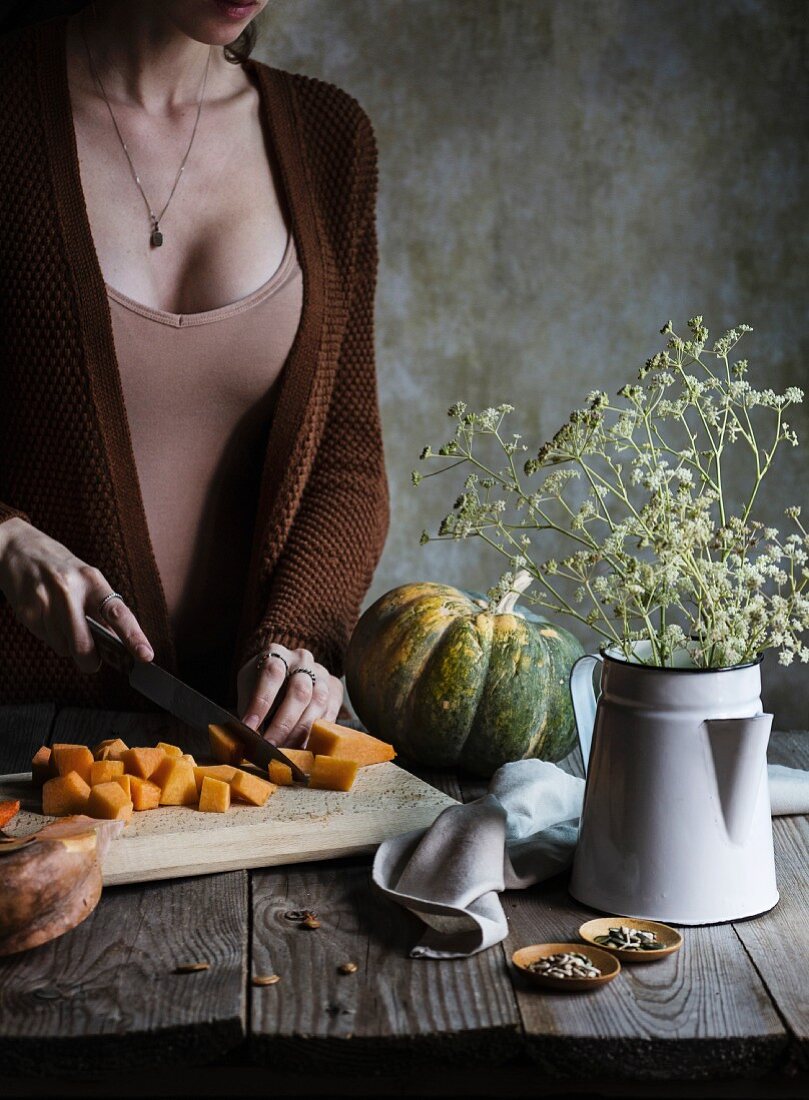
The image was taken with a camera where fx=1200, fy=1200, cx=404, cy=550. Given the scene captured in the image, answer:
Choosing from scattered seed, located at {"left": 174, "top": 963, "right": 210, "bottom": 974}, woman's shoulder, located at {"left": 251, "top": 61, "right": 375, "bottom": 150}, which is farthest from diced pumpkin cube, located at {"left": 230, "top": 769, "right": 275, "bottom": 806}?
woman's shoulder, located at {"left": 251, "top": 61, "right": 375, "bottom": 150}

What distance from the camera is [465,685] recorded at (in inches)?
61.0

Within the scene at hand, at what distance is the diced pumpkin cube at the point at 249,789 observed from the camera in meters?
1.31

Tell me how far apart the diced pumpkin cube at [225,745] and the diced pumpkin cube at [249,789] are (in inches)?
4.4

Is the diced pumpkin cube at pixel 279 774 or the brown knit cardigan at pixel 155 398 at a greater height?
the brown knit cardigan at pixel 155 398

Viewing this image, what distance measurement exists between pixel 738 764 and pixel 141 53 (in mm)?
1437

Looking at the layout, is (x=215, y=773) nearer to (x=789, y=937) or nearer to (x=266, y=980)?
(x=266, y=980)

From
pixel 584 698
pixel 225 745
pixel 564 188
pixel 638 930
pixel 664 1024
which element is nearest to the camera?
pixel 664 1024

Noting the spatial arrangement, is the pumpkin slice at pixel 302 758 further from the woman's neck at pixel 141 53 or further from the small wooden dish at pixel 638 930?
the woman's neck at pixel 141 53

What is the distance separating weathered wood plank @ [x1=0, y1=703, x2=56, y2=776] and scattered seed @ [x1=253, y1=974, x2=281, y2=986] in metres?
0.66

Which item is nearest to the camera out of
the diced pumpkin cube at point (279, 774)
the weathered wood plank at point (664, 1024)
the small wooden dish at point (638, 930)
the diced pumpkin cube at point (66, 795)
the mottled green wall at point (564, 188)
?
the weathered wood plank at point (664, 1024)

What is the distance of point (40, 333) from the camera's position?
1.78 m

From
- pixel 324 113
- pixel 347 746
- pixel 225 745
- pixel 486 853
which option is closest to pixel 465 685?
pixel 347 746

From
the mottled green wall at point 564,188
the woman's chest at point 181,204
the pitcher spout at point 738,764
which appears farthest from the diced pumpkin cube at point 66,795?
the mottled green wall at point 564,188

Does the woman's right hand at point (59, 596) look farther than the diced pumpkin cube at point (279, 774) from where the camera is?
Yes
